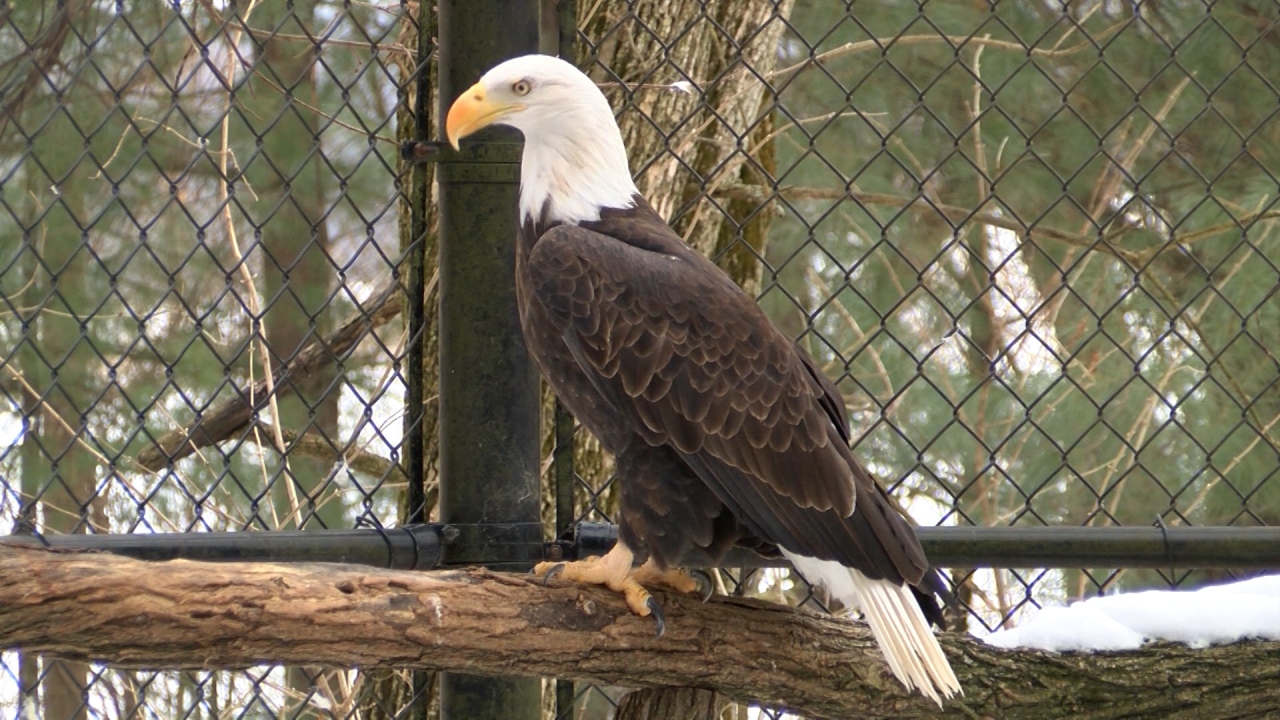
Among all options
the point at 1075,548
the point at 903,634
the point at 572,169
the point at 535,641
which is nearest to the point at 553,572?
the point at 535,641

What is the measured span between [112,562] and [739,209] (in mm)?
2666

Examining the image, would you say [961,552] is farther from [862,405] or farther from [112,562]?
[862,405]

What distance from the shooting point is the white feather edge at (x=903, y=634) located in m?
2.05

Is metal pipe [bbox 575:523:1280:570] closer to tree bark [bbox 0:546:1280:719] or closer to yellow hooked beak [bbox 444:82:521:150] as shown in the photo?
tree bark [bbox 0:546:1280:719]

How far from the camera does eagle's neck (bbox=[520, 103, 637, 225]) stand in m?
2.39

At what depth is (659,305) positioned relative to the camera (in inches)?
89.9

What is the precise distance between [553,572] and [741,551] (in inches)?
17.6

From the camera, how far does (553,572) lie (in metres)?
2.22

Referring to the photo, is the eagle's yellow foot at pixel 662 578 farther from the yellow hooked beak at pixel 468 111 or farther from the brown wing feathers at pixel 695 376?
the yellow hooked beak at pixel 468 111

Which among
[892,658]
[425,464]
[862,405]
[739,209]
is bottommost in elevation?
[892,658]

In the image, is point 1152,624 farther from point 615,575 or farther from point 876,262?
point 876,262

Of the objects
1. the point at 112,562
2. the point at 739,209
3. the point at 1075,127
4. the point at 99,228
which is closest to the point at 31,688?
the point at 112,562

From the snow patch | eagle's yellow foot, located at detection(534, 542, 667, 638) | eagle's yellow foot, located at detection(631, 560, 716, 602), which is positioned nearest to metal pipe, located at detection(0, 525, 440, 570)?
eagle's yellow foot, located at detection(534, 542, 667, 638)

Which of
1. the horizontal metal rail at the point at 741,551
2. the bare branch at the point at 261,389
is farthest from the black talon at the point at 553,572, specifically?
the bare branch at the point at 261,389
